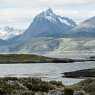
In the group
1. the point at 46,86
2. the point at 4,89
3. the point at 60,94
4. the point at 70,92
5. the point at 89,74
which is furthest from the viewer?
the point at 89,74

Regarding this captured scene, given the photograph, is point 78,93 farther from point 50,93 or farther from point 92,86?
point 92,86

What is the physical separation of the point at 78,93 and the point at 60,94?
59.4 inches

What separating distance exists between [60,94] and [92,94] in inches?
196

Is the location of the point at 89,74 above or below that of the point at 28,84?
below

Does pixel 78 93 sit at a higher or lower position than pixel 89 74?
higher

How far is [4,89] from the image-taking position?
36.3 m

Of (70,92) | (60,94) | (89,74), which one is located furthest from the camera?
(89,74)

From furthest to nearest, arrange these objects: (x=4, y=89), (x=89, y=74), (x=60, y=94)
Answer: (x=89, y=74), (x=4, y=89), (x=60, y=94)

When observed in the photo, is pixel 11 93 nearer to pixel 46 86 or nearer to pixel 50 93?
pixel 50 93

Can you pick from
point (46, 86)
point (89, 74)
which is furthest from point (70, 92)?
point (89, 74)

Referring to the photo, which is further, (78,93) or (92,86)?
(92,86)

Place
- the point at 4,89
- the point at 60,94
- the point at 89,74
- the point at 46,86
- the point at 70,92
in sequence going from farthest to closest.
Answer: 1. the point at 89,74
2. the point at 46,86
3. the point at 4,89
4. the point at 60,94
5. the point at 70,92

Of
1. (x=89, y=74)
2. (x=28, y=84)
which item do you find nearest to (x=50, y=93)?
(x=28, y=84)

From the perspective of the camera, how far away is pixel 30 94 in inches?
1344
